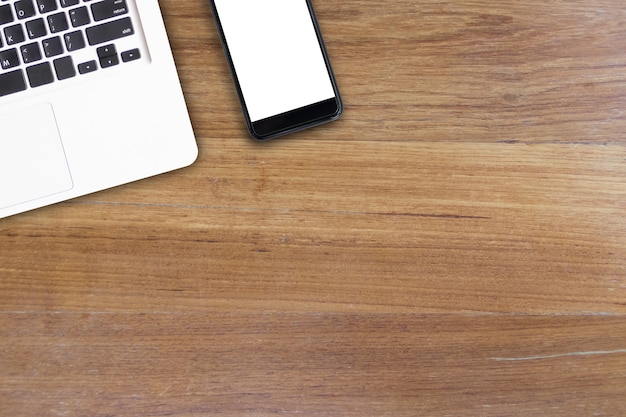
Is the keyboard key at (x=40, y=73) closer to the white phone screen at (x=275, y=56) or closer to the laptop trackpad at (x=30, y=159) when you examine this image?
the laptop trackpad at (x=30, y=159)

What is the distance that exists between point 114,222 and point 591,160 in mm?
433

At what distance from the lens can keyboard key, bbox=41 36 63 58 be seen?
519mm

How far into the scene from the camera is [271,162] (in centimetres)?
55

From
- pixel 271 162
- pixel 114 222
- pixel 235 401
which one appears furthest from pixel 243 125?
pixel 235 401

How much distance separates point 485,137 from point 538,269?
127 millimetres

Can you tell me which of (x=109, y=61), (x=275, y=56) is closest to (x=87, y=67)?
(x=109, y=61)

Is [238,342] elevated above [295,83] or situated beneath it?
situated beneath

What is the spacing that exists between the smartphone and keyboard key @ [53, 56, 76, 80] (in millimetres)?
133

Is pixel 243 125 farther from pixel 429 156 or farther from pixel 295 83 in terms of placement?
pixel 429 156

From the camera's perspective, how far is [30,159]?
54 cm

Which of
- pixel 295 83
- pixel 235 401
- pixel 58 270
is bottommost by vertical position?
pixel 235 401

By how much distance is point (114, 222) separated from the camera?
1.83 ft

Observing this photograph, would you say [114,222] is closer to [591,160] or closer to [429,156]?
[429,156]

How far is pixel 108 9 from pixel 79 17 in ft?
0.08
